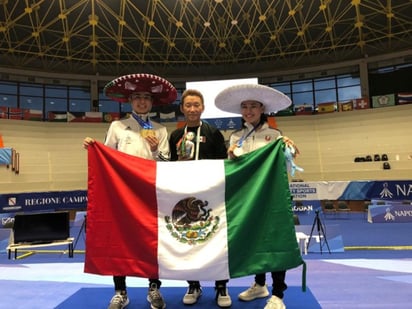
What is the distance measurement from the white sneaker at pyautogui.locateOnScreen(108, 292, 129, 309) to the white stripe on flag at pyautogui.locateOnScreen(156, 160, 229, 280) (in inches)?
16.3

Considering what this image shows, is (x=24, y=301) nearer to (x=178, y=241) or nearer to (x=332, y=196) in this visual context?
(x=178, y=241)

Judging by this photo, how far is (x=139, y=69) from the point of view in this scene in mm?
21297

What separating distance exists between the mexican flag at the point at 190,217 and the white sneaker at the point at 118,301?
21cm

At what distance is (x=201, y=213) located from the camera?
2641 millimetres

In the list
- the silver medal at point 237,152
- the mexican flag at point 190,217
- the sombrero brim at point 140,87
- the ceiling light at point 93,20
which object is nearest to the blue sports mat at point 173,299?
the mexican flag at point 190,217

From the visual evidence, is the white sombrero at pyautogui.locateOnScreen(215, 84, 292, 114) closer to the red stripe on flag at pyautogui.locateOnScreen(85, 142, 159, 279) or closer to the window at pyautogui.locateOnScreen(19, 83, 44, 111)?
the red stripe on flag at pyautogui.locateOnScreen(85, 142, 159, 279)

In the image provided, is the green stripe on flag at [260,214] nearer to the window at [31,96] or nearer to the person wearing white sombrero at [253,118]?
the person wearing white sombrero at [253,118]

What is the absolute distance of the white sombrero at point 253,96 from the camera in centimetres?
278

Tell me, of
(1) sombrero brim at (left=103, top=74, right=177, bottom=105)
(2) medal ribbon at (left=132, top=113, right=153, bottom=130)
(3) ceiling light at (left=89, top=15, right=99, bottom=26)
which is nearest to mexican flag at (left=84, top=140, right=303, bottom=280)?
(2) medal ribbon at (left=132, top=113, right=153, bottom=130)

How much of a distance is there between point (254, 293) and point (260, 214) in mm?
775

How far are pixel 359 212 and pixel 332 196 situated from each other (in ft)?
6.08

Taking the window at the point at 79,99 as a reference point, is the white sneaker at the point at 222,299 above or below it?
below

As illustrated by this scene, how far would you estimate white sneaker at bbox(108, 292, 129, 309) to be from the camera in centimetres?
260

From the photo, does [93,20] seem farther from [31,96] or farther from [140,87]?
[140,87]
